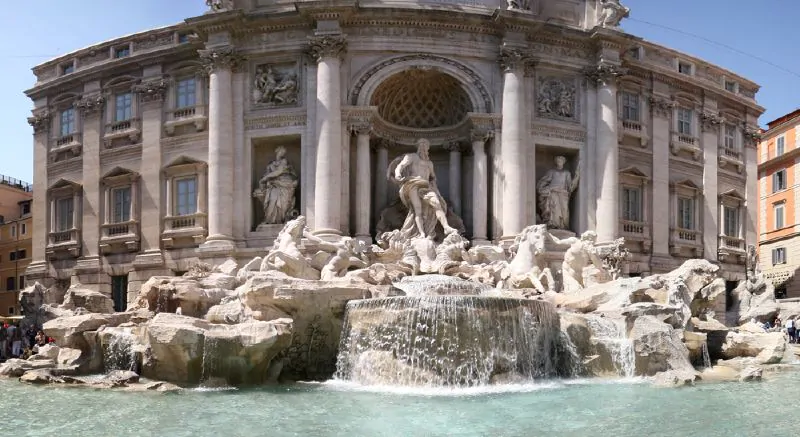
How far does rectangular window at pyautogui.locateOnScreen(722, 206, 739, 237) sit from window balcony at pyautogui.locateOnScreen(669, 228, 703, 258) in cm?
230

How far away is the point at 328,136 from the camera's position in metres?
24.7

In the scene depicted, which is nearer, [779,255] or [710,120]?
[710,120]

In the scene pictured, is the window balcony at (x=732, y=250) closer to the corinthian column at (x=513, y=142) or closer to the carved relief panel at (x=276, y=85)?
the corinthian column at (x=513, y=142)

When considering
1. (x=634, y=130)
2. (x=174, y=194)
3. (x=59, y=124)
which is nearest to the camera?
(x=174, y=194)

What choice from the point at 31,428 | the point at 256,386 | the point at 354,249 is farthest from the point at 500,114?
the point at 31,428

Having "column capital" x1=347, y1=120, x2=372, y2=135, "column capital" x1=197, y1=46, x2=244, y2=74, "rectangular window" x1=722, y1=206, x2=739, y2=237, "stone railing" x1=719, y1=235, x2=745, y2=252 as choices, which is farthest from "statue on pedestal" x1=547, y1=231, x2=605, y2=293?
"rectangular window" x1=722, y1=206, x2=739, y2=237

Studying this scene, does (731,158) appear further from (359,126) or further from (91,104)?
(91,104)

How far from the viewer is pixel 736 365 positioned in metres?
18.6

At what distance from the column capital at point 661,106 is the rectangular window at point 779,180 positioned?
15513 mm

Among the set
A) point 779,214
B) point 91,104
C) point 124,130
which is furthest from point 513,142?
point 779,214

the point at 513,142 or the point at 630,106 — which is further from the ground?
the point at 630,106

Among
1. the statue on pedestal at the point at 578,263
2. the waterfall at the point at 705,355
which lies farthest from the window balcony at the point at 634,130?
the waterfall at the point at 705,355

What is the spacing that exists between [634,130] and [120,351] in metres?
20.9

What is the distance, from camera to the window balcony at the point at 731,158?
32562 mm
